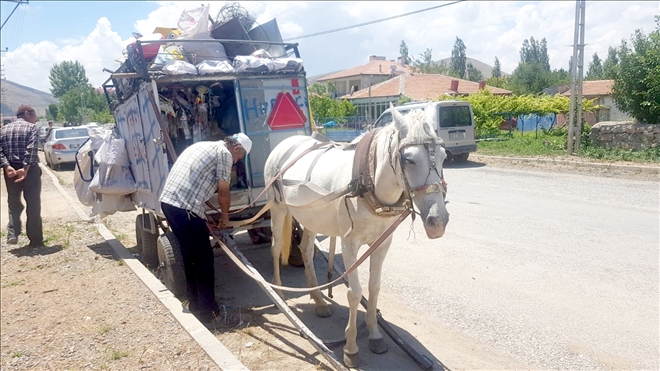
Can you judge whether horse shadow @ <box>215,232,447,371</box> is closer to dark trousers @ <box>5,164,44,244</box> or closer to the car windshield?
dark trousers @ <box>5,164,44,244</box>

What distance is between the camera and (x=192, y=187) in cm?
460

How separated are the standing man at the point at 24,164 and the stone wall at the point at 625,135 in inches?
616

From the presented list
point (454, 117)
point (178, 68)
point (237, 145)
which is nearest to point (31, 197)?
point (178, 68)

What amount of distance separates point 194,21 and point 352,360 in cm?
497

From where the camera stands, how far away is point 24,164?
24.1 ft

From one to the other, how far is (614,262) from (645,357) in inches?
90.7

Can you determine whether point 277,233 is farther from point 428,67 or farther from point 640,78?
point 428,67

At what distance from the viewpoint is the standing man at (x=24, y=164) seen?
288 inches

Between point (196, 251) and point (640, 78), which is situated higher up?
point (640, 78)

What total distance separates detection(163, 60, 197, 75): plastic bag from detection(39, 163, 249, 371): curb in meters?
2.35

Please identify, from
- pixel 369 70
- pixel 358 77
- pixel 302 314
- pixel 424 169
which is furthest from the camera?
pixel 369 70

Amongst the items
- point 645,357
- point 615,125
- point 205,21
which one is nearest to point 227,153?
point 205,21

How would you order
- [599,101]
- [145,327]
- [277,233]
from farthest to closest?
[599,101]
[277,233]
[145,327]

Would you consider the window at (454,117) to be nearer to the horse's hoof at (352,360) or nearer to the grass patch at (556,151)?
the grass patch at (556,151)
